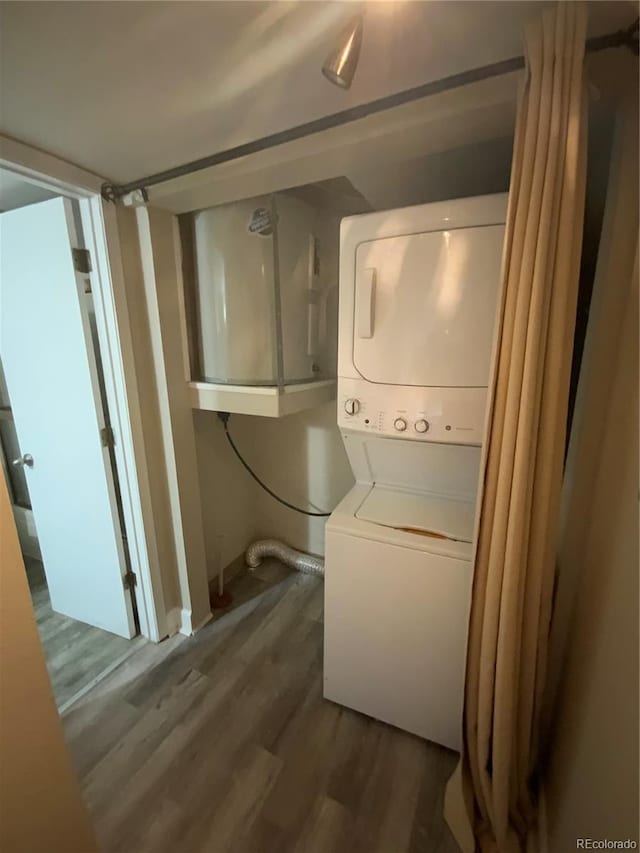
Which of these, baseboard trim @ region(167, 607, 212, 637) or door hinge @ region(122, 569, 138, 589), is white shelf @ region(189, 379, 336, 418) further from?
baseboard trim @ region(167, 607, 212, 637)

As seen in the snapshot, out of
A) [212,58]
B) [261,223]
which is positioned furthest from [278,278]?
[212,58]

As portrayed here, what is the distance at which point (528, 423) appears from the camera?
88 cm

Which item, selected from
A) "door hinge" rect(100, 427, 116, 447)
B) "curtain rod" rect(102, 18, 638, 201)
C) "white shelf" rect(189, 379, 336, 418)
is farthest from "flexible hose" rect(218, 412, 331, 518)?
"curtain rod" rect(102, 18, 638, 201)

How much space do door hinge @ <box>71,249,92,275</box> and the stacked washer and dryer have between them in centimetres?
104

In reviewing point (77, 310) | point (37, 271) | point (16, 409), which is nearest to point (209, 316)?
point (77, 310)

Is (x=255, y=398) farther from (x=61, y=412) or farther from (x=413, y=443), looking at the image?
(x=61, y=412)

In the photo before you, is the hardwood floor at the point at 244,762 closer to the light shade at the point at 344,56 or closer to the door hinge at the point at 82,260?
the door hinge at the point at 82,260

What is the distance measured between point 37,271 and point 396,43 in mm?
1565

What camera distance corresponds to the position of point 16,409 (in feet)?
6.15

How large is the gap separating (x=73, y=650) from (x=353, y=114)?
257 centimetres

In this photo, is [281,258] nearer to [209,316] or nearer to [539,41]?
[209,316]

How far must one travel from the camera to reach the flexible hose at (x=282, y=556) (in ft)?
7.98

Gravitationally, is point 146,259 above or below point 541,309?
above

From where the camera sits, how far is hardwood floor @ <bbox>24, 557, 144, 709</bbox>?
68.8 inches
